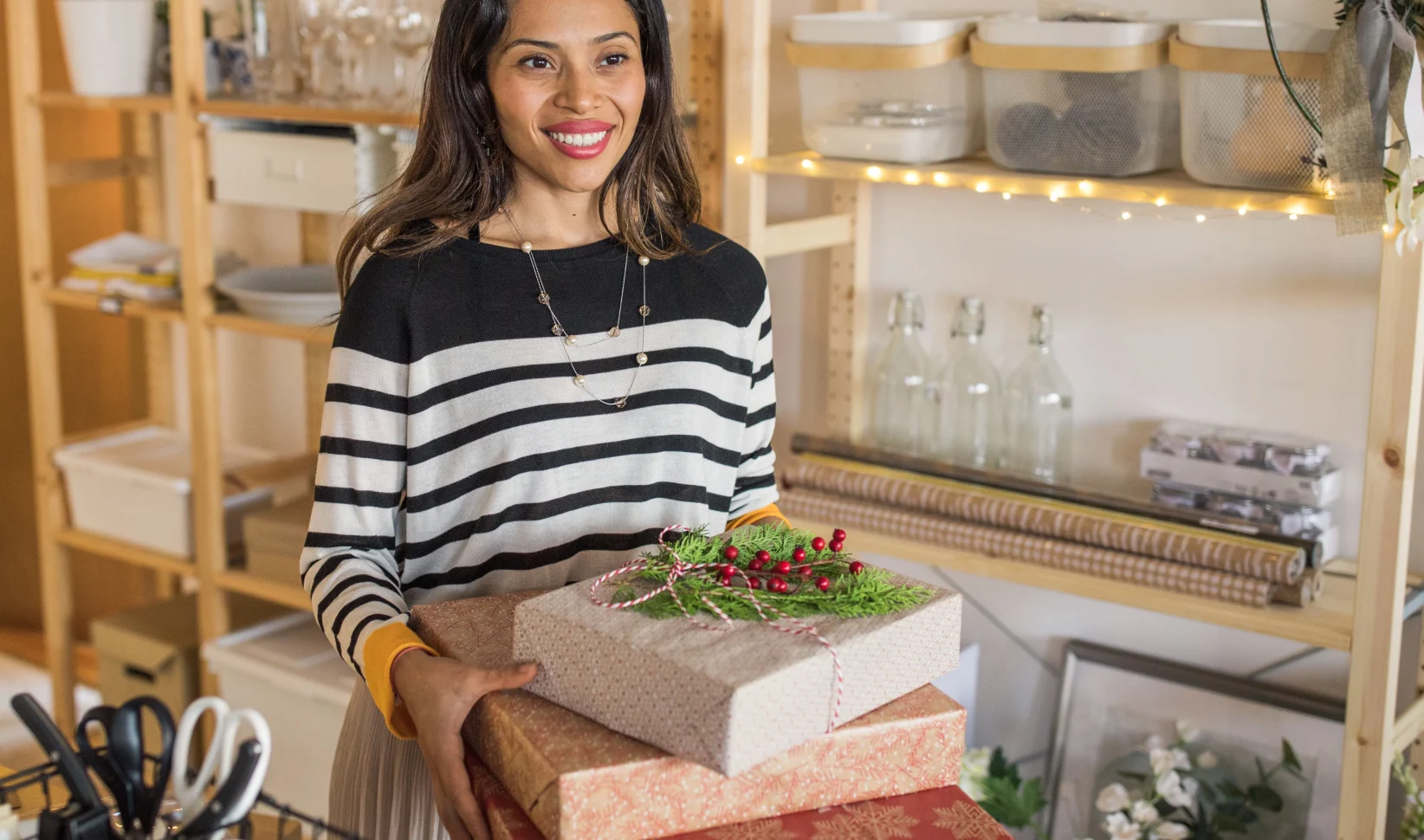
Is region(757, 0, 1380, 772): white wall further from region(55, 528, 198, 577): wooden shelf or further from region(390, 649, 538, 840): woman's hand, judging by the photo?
region(55, 528, 198, 577): wooden shelf

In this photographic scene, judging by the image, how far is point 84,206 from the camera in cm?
309

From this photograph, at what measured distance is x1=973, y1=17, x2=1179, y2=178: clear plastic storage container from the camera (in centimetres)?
150

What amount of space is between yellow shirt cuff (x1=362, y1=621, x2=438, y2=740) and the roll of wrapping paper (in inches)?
34.9

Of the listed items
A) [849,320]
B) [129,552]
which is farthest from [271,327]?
[849,320]

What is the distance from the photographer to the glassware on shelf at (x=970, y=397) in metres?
1.89

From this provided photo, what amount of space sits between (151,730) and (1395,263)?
2138mm

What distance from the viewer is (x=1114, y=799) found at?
70.8 inches

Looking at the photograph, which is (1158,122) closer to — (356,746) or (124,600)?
(356,746)

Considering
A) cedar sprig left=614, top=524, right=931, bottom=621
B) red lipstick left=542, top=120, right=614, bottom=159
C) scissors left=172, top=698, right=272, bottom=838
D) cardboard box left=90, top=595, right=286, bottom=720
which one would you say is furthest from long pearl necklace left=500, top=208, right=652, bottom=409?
cardboard box left=90, top=595, right=286, bottom=720

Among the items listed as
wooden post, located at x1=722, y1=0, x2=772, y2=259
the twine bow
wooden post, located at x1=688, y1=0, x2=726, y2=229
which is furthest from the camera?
wooden post, located at x1=688, y1=0, x2=726, y2=229

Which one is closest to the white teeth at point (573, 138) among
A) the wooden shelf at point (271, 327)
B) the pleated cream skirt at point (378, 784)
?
the pleated cream skirt at point (378, 784)

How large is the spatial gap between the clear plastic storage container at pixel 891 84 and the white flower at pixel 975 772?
0.81 meters

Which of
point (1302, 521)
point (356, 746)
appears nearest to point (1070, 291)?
point (1302, 521)

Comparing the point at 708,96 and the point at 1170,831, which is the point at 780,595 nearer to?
the point at 1170,831
